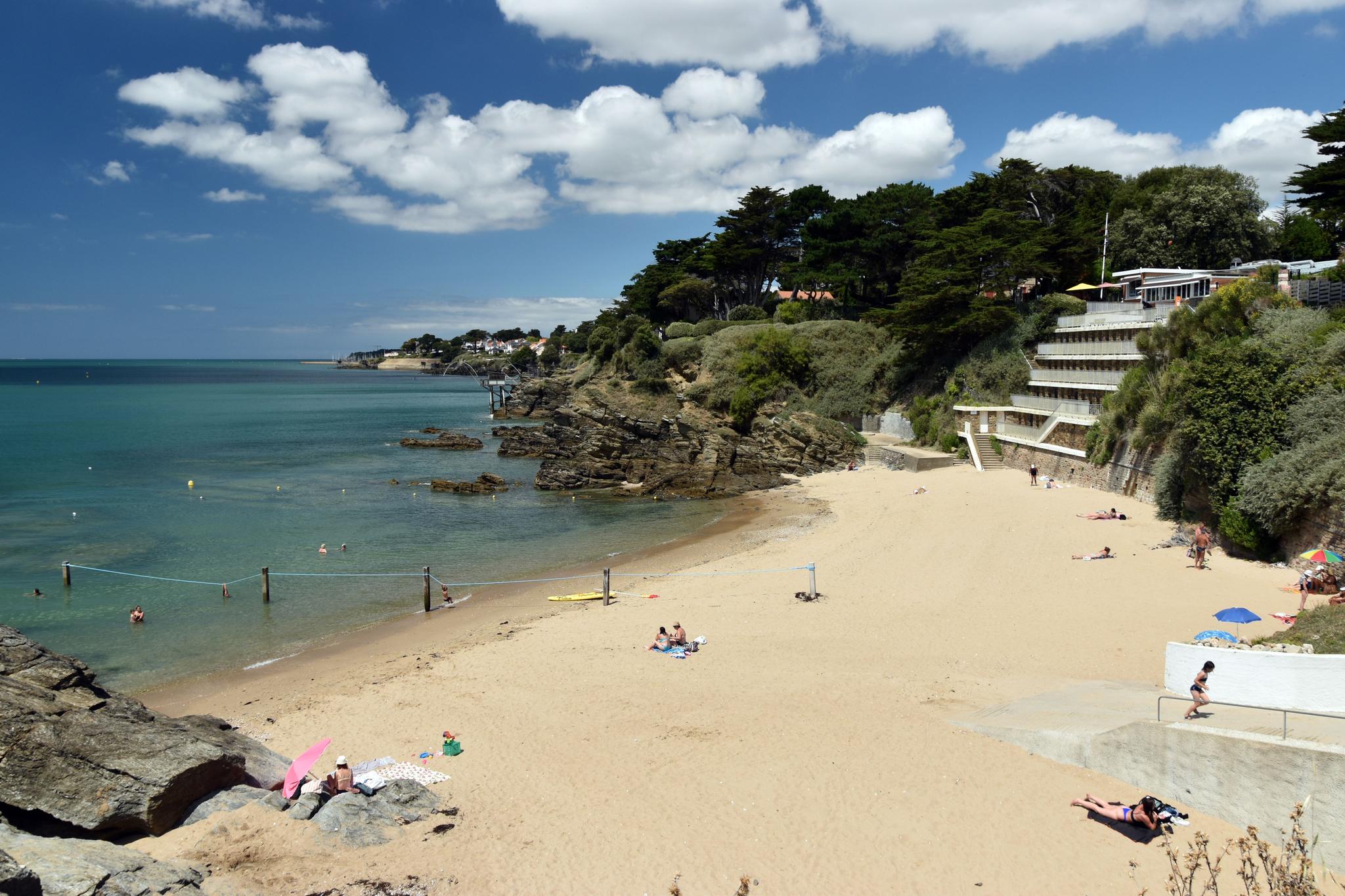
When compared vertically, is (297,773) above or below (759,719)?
above

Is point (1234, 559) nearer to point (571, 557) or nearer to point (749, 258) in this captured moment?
point (571, 557)

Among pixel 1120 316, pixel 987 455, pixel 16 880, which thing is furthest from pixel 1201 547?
pixel 16 880

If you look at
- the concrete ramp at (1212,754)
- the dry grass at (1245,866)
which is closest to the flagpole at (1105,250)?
the concrete ramp at (1212,754)

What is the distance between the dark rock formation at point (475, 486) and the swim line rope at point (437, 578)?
43.2ft

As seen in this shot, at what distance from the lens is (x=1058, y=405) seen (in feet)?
103

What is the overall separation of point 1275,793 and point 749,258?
196 feet

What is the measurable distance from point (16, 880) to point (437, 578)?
17.8m

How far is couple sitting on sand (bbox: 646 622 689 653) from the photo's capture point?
15.1 metres

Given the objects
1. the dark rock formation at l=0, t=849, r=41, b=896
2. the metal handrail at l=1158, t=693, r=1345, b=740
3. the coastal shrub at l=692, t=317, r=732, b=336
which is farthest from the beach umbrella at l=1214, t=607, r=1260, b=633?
the coastal shrub at l=692, t=317, r=732, b=336

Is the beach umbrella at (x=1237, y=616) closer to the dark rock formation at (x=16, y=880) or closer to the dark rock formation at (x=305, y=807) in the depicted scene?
the dark rock formation at (x=305, y=807)

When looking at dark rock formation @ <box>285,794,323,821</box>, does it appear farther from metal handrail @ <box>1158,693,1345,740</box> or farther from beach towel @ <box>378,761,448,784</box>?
metal handrail @ <box>1158,693,1345,740</box>

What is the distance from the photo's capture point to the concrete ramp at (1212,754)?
7.12m

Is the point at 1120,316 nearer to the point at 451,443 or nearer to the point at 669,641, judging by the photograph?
the point at 669,641

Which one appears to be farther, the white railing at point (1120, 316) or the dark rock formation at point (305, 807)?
the white railing at point (1120, 316)
